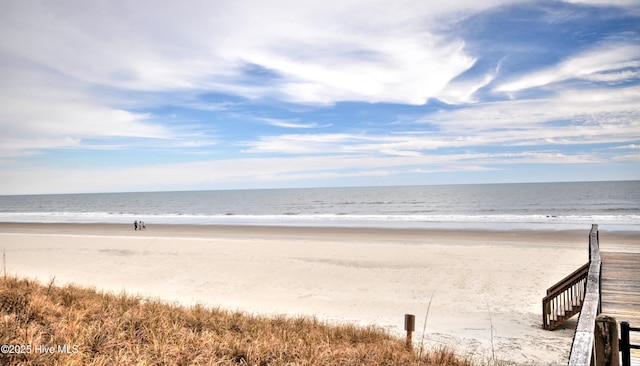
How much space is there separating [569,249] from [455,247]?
606 centimetres

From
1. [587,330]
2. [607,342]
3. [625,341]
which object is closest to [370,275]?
[625,341]

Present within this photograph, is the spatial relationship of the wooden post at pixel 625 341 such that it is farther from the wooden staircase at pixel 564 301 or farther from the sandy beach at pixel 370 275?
the wooden staircase at pixel 564 301

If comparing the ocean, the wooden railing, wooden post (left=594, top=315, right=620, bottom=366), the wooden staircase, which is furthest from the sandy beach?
the ocean

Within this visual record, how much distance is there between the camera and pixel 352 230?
34344mm

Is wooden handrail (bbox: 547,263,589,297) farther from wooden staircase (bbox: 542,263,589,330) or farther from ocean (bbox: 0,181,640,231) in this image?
ocean (bbox: 0,181,640,231)

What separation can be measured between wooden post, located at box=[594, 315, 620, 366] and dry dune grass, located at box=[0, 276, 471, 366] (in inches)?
90.8

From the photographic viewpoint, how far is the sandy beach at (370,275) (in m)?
10.3

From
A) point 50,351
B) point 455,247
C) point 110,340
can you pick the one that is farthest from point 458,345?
point 455,247

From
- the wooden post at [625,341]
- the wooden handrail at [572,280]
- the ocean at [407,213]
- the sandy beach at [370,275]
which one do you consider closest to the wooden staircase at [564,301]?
the wooden handrail at [572,280]

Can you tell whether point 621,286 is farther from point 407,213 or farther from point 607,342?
point 407,213

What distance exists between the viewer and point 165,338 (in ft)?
20.2

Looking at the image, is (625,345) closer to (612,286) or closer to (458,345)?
(458,345)

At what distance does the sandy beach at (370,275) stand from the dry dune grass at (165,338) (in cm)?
291

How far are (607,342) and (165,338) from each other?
5956 mm
